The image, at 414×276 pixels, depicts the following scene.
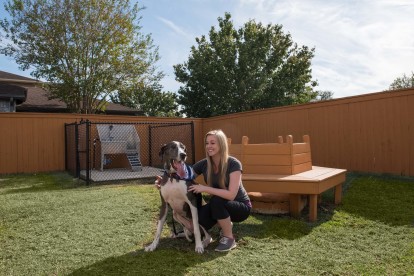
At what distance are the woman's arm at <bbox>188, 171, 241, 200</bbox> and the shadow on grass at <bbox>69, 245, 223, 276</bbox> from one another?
0.60 meters

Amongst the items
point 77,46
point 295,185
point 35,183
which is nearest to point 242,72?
point 77,46

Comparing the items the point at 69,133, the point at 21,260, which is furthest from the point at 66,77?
the point at 21,260

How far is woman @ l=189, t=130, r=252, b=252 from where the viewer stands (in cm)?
338

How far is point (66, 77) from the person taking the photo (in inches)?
596

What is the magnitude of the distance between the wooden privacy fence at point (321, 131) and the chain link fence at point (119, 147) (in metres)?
0.46

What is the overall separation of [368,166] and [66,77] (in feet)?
41.9

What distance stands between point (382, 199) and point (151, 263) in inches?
162

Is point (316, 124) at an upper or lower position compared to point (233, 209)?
upper

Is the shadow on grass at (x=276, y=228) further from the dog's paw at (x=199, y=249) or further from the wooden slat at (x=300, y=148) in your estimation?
the wooden slat at (x=300, y=148)

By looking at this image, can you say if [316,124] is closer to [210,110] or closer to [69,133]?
[69,133]

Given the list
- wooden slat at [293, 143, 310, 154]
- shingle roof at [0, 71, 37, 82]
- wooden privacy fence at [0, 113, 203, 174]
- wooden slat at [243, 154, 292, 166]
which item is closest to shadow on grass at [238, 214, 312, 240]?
wooden slat at [243, 154, 292, 166]

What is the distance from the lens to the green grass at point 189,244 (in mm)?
3070

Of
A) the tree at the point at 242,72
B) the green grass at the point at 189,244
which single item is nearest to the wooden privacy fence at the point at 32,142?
the green grass at the point at 189,244

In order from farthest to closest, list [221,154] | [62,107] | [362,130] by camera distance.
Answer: [62,107] → [362,130] → [221,154]
